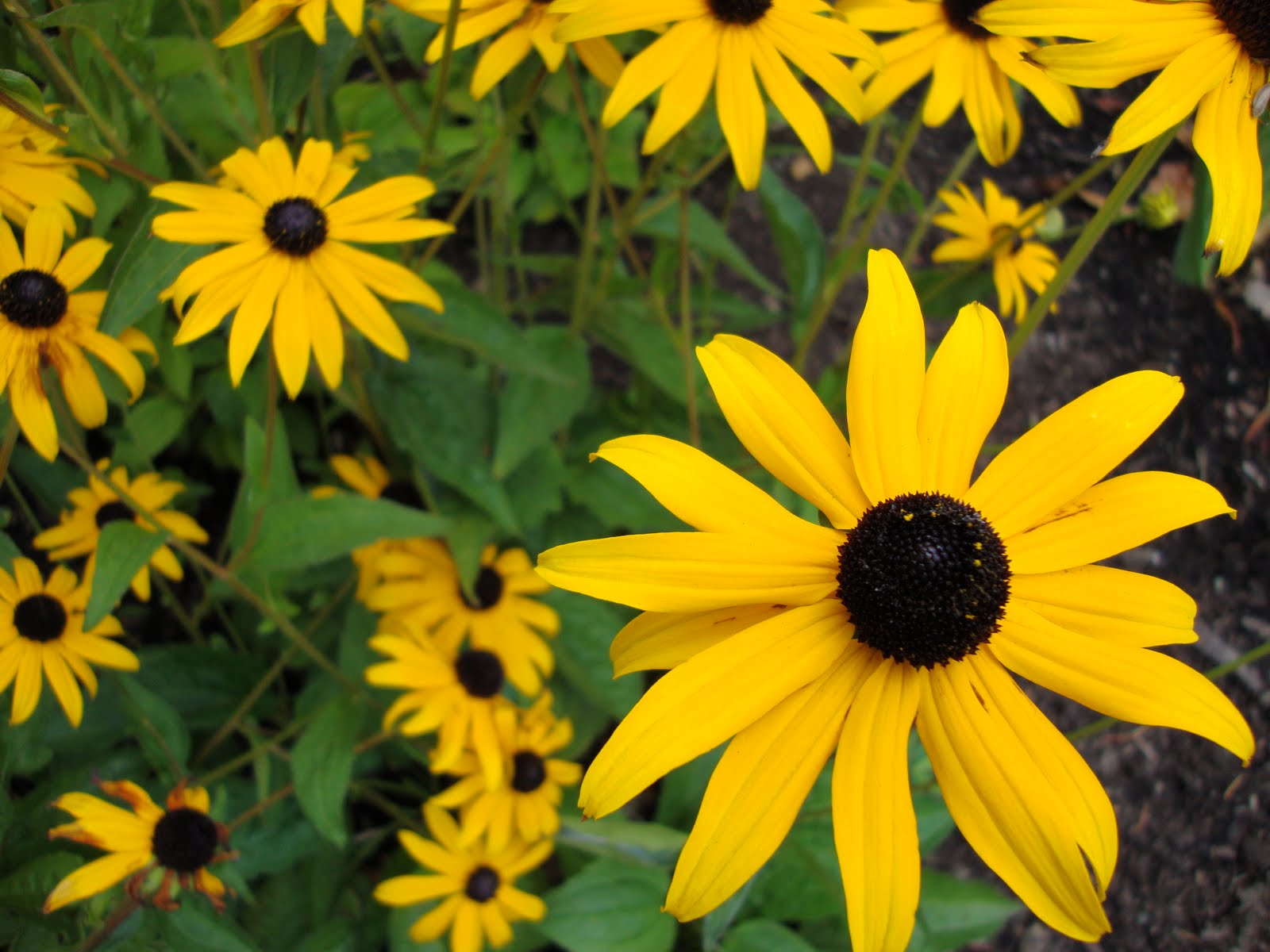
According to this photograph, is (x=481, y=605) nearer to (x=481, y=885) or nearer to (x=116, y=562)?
(x=481, y=885)

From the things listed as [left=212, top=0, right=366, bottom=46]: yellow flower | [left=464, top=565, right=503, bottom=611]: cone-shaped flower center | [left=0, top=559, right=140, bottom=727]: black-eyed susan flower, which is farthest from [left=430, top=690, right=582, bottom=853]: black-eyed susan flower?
[left=212, top=0, right=366, bottom=46]: yellow flower

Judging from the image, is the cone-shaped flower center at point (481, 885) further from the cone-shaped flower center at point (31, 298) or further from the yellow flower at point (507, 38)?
the yellow flower at point (507, 38)

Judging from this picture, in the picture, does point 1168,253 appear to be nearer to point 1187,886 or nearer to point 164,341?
point 1187,886

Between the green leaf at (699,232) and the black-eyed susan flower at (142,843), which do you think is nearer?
the black-eyed susan flower at (142,843)

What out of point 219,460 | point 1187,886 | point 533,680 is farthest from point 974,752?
point 1187,886

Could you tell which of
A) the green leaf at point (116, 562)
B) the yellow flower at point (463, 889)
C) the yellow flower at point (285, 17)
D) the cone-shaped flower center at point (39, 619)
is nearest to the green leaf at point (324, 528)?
the green leaf at point (116, 562)

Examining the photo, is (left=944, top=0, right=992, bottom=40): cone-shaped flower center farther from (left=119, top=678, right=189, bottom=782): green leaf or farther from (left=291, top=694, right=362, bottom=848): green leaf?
(left=119, top=678, right=189, bottom=782): green leaf
